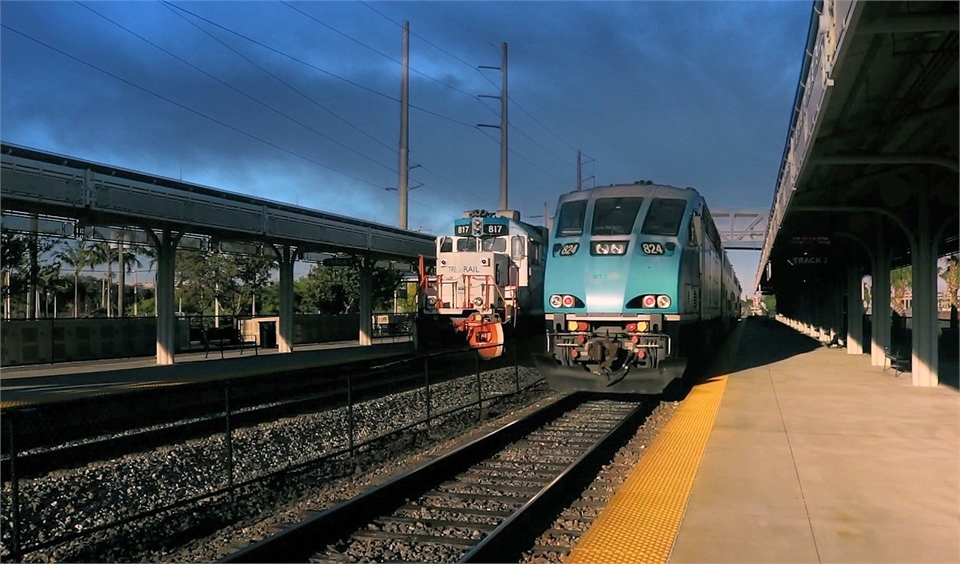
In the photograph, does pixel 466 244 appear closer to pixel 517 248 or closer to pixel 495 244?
pixel 495 244

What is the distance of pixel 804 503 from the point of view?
6.18 m

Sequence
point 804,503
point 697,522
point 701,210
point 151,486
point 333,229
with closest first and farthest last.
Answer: point 697,522 < point 804,503 < point 151,486 < point 701,210 < point 333,229

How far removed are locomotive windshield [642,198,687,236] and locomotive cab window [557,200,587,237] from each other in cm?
113

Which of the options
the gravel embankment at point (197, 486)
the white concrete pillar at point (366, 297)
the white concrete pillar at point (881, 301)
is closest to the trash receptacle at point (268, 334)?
the white concrete pillar at point (366, 297)

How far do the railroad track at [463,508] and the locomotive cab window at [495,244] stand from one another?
360 inches

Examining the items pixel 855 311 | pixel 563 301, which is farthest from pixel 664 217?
pixel 855 311

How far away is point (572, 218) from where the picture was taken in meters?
12.8

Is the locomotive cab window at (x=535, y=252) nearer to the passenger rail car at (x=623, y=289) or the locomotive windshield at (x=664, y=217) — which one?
the passenger rail car at (x=623, y=289)

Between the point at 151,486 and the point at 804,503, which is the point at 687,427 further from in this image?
the point at 151,486

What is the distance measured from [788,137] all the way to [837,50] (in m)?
6.99

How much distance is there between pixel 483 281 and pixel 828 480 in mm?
11319

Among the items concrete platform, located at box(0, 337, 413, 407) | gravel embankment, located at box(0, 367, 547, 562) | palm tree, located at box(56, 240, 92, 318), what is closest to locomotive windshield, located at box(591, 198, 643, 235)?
gravel embankment, located at box(0, 367, 547, 562)

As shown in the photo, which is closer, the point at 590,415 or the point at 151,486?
Answer: the point at 151,486

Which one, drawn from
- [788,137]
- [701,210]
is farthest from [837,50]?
[701,210]
